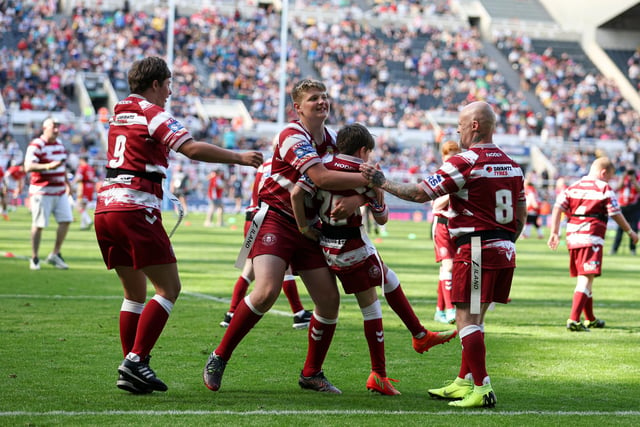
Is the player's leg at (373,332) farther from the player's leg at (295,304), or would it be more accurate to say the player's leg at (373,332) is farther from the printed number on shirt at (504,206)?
the player's leg at (295,304)

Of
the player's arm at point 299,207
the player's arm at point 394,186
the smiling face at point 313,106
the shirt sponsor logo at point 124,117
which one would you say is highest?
the smiling face at point 313,106

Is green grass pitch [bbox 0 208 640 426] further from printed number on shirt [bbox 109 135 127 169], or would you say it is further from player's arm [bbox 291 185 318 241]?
printed number on shirt [bbox 109 135 127 169]

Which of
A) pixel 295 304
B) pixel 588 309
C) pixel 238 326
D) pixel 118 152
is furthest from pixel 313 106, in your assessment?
pixel 588 309

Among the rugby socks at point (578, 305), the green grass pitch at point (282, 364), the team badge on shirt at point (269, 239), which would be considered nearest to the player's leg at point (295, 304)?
the green grass pitch at point (282, 364)

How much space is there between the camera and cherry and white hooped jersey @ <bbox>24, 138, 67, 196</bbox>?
14898mm

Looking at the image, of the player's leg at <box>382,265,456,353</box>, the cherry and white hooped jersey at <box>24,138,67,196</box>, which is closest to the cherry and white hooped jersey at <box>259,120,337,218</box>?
the player's leg at <box>382,265,456,353</box>

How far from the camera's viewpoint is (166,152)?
6809 mm

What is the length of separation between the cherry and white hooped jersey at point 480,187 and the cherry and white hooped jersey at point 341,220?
0.55m

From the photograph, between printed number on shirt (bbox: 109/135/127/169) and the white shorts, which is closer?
printed number on shirt (bbox: 109/135/127/169)

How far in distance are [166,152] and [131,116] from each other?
342 mm

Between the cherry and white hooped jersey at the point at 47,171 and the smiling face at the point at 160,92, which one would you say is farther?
the cherry and white hooped jersey at the point at 47,171

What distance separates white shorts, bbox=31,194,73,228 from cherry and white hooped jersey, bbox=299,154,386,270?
9163 mm

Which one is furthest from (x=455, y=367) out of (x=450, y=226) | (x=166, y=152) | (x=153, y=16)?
(x=153, y=16)

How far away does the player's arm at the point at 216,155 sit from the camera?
6270 mm
